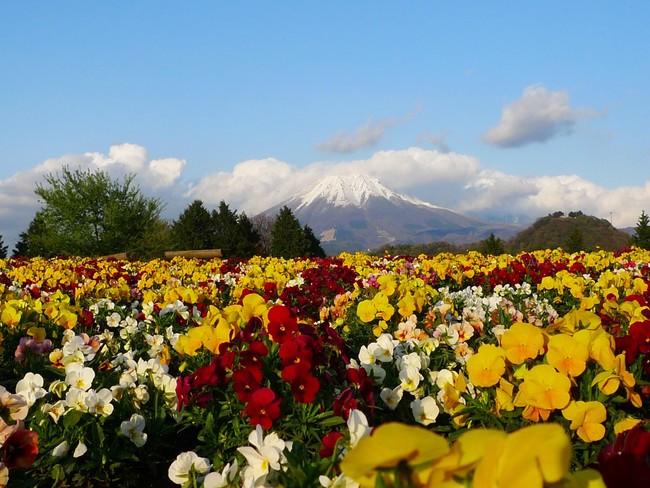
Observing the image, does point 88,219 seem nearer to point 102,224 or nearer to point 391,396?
point 102,224

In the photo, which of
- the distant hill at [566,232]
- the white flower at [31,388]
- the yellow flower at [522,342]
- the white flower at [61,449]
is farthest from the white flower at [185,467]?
the distant hill at [566,232]

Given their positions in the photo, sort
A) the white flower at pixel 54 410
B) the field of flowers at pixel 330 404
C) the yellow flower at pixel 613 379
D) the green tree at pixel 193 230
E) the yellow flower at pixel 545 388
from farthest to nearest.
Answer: the green tree at pixel 193 230
the white flower at pixel 54 410
the yellow flower at pixel 613 379
the yellow flower at pixel 545 388
the field of flowers at pixel 330 404

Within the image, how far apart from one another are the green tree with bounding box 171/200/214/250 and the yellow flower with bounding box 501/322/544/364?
50.3m

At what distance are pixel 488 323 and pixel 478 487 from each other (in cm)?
479

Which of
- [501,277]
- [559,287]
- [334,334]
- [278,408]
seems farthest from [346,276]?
[278,408]

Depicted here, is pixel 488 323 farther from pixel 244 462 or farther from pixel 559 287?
pixel 244 462

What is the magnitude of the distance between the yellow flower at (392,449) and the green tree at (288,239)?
44610mm

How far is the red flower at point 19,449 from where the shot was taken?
2418mm

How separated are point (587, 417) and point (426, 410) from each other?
3.41 ft

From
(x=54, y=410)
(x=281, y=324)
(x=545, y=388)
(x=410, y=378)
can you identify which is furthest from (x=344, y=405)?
(x=54, y=410)

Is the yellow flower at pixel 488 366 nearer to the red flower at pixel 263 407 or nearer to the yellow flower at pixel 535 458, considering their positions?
the red flower at pixel 263 407

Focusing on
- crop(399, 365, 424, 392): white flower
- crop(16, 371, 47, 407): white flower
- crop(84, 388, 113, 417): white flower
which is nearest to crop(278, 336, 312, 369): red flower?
crop(399, 365, 424, 392): white flower

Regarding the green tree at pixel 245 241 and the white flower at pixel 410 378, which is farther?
the green tree at pixel 245 241

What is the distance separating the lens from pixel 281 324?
3.46m
